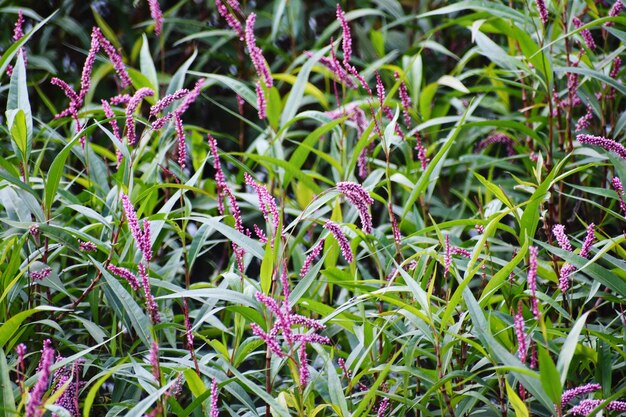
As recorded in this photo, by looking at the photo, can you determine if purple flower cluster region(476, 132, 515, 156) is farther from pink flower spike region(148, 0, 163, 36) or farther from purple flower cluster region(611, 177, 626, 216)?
pink flower spike region(148, 0, 163, 36)

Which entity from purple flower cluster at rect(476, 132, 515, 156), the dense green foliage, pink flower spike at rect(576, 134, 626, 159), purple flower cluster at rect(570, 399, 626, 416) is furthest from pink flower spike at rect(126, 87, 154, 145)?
purple flower cluster at rect(476, 132, 515, 156)

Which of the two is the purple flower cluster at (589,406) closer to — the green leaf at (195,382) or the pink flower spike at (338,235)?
the pink flower spike at (338,235)

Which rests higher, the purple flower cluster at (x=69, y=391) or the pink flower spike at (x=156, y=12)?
the pink flower spike at (x=156, y=12)

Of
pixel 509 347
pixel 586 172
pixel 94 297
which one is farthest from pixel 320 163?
pixel 509 347

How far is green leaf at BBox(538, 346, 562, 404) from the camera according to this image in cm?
108

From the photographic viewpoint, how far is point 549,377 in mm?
1099

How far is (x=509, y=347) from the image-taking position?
4.71ft

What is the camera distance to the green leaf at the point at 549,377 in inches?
42.6

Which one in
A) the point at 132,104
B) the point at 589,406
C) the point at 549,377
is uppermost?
the point at 132,104

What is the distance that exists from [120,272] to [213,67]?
193 centimetres

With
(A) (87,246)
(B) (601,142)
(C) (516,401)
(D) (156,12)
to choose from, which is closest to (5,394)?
(A) (87,246)

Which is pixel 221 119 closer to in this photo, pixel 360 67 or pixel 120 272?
pixel 360 67

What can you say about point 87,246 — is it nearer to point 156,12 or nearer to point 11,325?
point 11,325

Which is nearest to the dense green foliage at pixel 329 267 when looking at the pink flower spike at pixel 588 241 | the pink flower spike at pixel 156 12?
the pink flower spike at pixel 588 241
